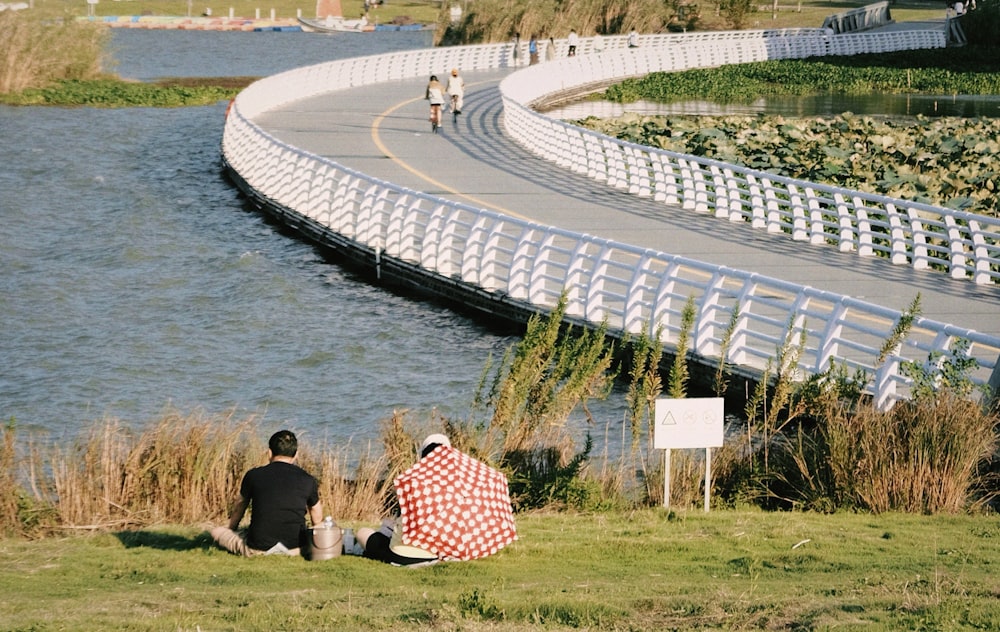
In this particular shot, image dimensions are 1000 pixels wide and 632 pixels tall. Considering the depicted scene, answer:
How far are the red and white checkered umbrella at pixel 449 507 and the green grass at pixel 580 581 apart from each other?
0.16 metres

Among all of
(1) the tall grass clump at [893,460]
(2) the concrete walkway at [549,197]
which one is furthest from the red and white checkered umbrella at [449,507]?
(2) the concrete walkway at [549,197]

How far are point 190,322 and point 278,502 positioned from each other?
16941 mm

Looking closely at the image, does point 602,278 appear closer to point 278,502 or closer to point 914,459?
point 914,459

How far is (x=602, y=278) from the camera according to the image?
2328 cm

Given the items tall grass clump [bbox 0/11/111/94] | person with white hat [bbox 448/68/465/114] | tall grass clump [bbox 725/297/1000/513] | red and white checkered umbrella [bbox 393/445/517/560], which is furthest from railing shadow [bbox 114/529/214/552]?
tall grass clump [bbox 0/11/111/94]

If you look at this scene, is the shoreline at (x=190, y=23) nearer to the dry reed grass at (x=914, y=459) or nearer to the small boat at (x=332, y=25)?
the small boat at (x=332, y=25)

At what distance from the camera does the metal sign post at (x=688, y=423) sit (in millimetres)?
12875

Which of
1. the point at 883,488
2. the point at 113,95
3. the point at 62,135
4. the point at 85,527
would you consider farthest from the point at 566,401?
the point at 113,95

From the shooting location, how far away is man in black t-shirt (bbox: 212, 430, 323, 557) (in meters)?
11.2

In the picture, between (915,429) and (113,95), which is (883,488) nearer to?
(915,429)

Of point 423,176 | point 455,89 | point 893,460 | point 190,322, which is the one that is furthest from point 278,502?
point 455,89

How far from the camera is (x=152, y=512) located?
45.4 feet

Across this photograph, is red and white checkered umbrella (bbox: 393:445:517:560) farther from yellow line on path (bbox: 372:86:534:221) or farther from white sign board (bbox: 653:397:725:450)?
yellow line on path (bbox: 372:86:534:221)

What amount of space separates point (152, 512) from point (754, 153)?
3478 centimetres
